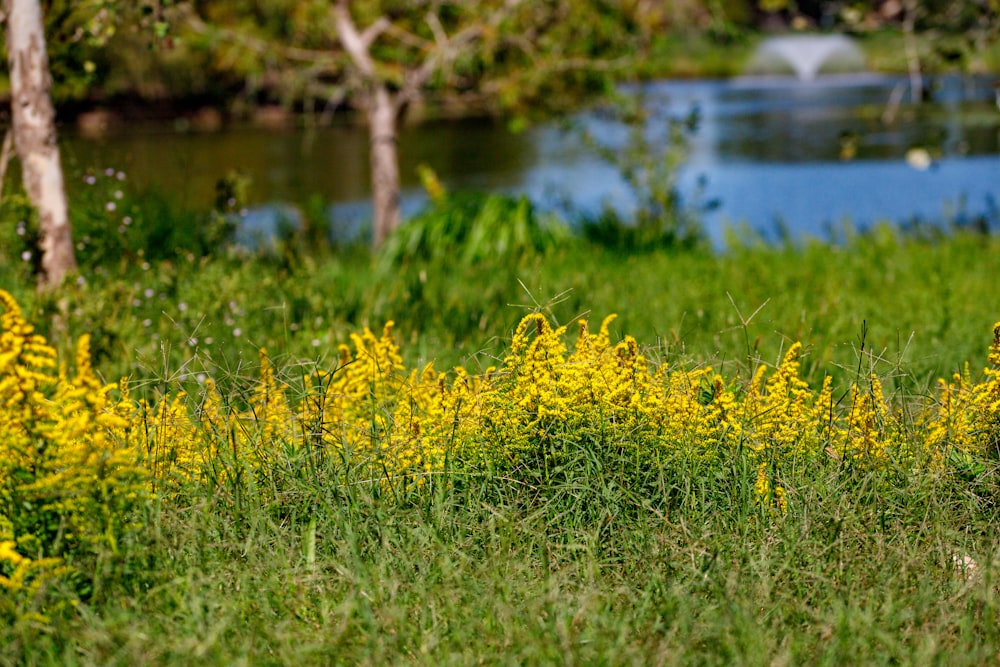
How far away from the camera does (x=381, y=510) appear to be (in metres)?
3.39

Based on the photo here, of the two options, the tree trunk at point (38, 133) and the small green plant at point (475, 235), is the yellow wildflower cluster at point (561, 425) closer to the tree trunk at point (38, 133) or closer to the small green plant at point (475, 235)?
the tree trunk at point (38, 133)

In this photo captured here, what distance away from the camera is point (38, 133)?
21.6 feet

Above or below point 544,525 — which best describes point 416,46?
above

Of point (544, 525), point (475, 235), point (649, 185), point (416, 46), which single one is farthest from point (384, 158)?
point (544, 525)

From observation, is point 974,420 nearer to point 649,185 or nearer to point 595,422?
point 595,422

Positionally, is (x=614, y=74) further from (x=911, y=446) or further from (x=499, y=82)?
(x=911, y=446)

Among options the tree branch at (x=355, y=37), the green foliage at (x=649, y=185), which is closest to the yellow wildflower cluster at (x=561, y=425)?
the green foliage at (x=649, y=185)

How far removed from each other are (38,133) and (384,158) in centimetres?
469

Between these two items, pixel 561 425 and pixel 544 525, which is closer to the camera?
pixel 544 525

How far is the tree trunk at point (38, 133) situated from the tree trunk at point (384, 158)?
14.1ft

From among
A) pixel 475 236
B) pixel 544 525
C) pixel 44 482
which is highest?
pixel 44 482

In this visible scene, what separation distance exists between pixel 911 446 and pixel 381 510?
1707 millimetres

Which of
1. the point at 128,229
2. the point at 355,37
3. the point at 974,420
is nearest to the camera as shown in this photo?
the point at 974,420

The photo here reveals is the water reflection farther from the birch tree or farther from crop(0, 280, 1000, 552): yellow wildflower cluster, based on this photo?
crop(0, 280, 1000, 552): yellow wildflower cluster
